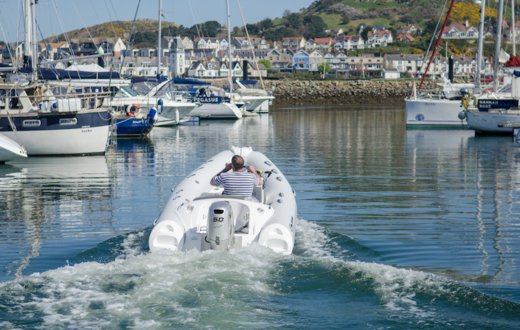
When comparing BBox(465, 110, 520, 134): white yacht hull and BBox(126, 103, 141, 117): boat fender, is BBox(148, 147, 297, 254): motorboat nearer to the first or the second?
BBox(465, 110, 520, 134): white yacht hull

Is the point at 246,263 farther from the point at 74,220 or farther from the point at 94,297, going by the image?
the point at 74,220

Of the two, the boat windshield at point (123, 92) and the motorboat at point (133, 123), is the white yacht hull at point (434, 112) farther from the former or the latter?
the boat windshield at point (123, 92)

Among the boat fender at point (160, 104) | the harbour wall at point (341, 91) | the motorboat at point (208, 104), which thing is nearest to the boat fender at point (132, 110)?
the boat fender at point (160, 104)

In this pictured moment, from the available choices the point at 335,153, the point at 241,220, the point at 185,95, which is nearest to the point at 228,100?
the point at 185,95

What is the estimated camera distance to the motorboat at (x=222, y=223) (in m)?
11.2

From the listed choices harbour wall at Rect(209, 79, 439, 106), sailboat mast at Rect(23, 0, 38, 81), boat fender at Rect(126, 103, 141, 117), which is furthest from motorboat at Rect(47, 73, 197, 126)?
harbour wall at Rect(209, 79, 439, 106)

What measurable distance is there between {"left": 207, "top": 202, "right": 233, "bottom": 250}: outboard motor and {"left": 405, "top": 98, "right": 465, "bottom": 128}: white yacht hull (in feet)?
104

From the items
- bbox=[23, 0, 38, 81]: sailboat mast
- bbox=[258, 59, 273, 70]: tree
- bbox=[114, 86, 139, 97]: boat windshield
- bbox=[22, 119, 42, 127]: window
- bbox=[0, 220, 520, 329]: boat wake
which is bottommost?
bbox=[0, 220, 520, 329]: boat wake

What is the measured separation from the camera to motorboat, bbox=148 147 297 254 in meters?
11.2

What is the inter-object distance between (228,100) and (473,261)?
42864mm

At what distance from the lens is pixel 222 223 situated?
11172mm

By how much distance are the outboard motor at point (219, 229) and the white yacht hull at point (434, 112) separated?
31.7m

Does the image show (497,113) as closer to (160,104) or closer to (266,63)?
(160,104)

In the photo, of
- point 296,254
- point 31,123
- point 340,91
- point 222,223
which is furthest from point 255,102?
point 222,223
